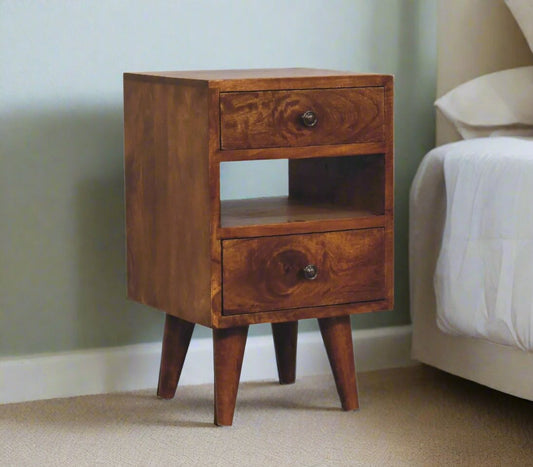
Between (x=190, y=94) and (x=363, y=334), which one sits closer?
(x=190, y=94)

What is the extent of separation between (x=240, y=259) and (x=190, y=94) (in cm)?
28

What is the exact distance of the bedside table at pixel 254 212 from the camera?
159cm

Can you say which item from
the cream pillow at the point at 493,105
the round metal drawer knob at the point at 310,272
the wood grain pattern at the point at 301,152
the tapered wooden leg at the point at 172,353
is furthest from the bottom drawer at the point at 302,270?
the cream pillow at the point at 493,105

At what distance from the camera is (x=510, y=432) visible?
1.71 m

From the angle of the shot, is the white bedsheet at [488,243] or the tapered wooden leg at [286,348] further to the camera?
the tapered wooden leg at [286,348]

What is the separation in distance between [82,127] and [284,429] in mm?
685

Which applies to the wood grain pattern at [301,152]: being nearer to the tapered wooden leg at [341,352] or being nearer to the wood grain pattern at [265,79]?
the wood grain pattern at [265,79]

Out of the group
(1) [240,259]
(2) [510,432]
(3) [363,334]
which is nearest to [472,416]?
(2) [510,432]

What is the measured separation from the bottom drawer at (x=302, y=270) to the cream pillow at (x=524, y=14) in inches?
21.2

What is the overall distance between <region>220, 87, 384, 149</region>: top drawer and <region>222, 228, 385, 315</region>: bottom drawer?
0.16m

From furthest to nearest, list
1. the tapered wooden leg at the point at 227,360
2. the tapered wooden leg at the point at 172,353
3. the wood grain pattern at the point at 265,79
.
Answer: the tapered wooden leg at the point at 172,353 → the tapered wooden leg at the point at 227,360 → the wood grain pattern at the point at 265,79

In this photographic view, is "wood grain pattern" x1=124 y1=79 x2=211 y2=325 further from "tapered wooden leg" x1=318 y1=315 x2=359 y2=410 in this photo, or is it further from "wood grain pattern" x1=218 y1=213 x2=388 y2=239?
"tapered wooden leg" x1=318 y1=315 x2=359 y2=410

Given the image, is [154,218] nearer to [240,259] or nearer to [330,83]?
[240,259]

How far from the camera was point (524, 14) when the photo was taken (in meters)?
1.93
